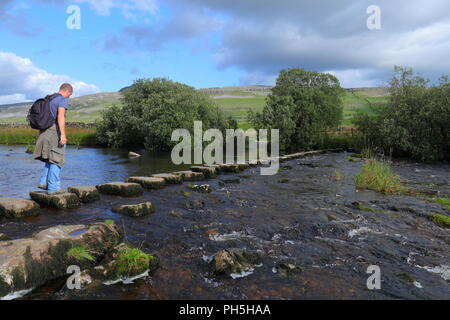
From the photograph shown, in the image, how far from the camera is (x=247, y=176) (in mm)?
21172

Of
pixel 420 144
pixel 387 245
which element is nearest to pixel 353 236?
pixel 387 245

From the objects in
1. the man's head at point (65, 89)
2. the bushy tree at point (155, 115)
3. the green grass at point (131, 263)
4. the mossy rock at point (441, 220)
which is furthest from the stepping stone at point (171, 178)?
the bushy tree at point (155, 115)

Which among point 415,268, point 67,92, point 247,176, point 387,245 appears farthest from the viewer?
point 247,176

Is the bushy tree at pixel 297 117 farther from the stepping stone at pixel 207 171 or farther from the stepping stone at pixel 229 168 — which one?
the stepping stone at pixel 207 171

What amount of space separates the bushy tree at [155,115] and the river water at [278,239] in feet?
75.5

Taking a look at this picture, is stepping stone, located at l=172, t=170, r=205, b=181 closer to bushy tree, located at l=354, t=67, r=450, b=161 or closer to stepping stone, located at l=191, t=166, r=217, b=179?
stepping stone, located at l=191, t=166, r=217, b=179

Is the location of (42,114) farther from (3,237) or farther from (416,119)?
(416,119)

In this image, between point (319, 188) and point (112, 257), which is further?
point (319, 188)

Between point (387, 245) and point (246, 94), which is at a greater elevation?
point (246, 94)

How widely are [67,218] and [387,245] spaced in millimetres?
9355

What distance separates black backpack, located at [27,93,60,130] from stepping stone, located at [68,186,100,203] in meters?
2.70

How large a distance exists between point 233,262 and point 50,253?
3703 millimetres
